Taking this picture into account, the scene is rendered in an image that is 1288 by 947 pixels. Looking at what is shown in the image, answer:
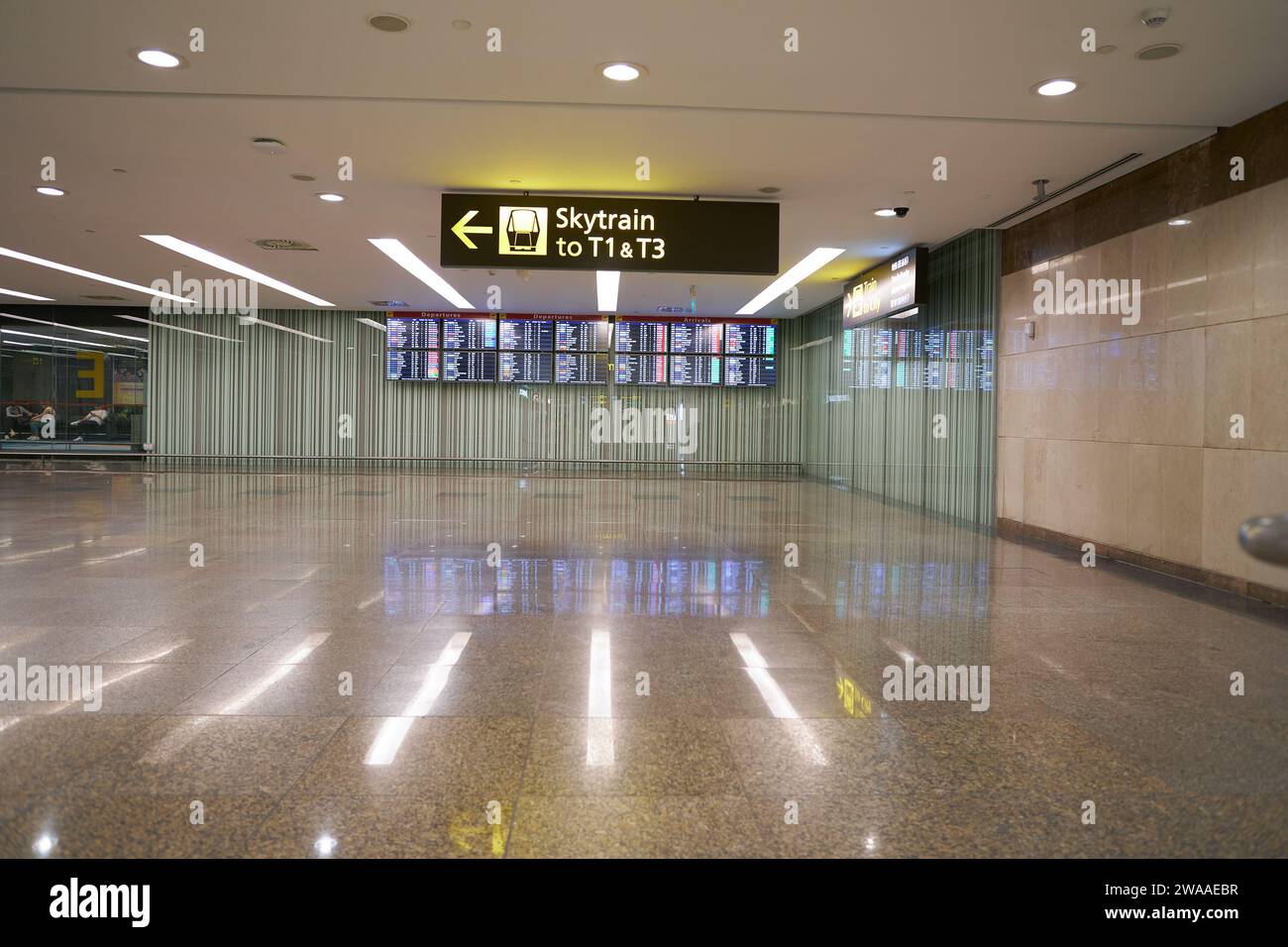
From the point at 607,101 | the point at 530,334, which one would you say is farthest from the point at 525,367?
the point at 607,101

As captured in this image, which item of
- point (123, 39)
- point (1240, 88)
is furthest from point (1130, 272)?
point (123, 39)

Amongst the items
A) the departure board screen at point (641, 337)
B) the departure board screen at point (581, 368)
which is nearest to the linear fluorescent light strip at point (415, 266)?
the departure board screen at point (581, 368)

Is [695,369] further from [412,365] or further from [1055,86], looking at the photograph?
[1055,86]

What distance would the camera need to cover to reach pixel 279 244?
14.3 meters

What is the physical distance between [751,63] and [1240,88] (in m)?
3.74

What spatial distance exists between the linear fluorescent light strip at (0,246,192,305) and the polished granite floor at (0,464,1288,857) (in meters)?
8.53

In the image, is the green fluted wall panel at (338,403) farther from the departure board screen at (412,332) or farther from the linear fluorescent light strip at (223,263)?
the linear fluorescent light strip at (223,263)

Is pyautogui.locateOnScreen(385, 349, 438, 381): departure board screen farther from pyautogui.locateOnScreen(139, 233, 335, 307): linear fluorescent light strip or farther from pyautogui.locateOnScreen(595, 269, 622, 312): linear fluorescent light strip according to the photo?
pyautogui.locateOnScreen(595, 269, 622, 312): linear fluorescent light strip

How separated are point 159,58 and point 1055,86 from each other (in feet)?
22.1

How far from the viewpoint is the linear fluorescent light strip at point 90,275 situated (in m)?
15.6
